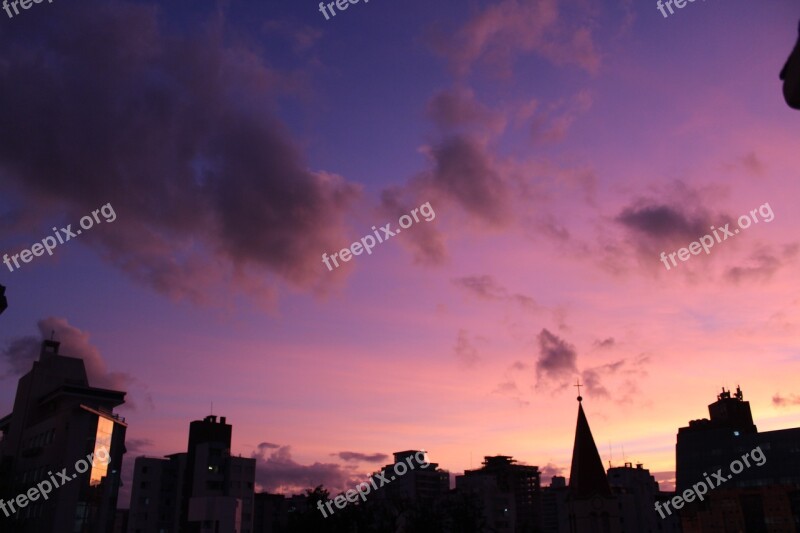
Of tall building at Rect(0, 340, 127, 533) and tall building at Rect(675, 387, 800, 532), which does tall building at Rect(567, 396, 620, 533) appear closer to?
tall building at Rect(0, 340, 127, 533)

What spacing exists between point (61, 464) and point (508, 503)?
10325cm

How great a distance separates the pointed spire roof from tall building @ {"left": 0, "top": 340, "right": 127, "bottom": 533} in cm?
5268

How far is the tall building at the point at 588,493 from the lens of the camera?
73250 mm

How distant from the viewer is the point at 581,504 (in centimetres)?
7394

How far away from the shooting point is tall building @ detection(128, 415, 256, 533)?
108 metres

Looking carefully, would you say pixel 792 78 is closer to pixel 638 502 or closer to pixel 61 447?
pixel 61 447

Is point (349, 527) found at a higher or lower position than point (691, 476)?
lower

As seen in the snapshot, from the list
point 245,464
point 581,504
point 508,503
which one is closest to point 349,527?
point 581,504

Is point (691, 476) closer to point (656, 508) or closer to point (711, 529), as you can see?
point (656, 508)
